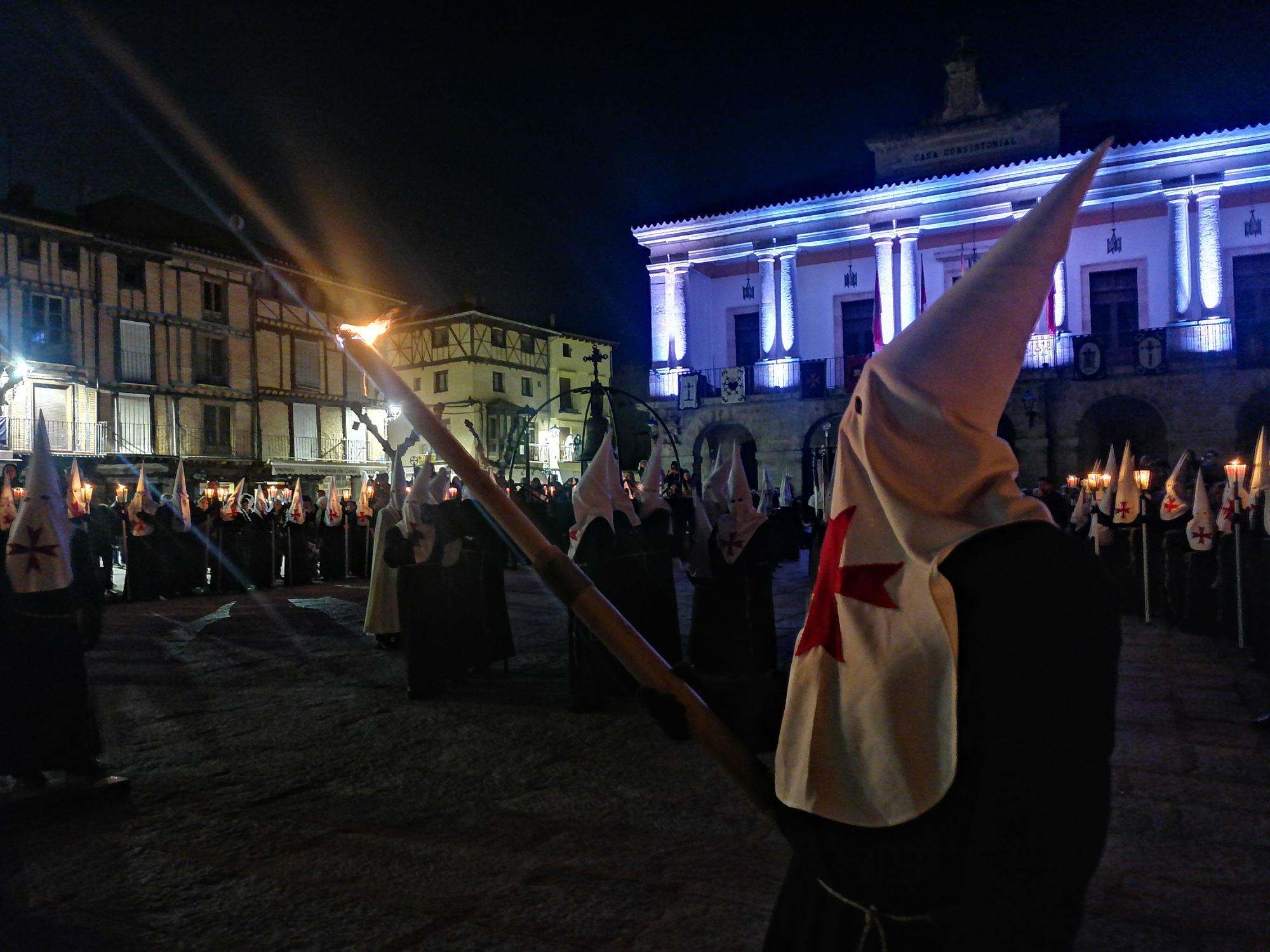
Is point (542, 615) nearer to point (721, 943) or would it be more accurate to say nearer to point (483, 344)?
point (721, 943)

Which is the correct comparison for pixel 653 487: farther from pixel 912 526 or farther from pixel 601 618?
pixel 912 526

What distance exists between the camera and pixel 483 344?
157 feet

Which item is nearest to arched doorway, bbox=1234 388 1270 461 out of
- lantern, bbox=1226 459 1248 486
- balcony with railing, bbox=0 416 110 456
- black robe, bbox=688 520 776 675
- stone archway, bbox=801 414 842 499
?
stone archway, bbox=801 414 842 499

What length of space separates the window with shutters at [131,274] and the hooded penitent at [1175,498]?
1286 inches

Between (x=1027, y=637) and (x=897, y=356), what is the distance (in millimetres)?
522

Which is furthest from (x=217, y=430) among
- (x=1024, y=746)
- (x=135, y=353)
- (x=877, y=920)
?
(x=1024, y=746)

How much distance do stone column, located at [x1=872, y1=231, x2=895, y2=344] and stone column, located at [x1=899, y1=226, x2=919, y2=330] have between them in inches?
7.9

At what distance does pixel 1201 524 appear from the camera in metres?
9.77

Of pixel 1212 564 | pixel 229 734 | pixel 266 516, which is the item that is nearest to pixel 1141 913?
pixel 229 734

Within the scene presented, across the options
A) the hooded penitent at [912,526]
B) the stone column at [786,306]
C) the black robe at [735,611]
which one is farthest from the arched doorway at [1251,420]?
the hooded penitent at [912,526]

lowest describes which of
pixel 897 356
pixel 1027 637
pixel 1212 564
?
pixel 1212 564

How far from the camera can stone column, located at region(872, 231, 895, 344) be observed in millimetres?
28297

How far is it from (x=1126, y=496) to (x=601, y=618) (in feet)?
38.3

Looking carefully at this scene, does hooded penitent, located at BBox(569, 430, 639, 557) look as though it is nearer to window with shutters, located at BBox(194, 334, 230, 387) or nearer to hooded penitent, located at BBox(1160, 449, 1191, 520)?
hooded penitent, located at BBox(1160, 449, 1191, 520)
